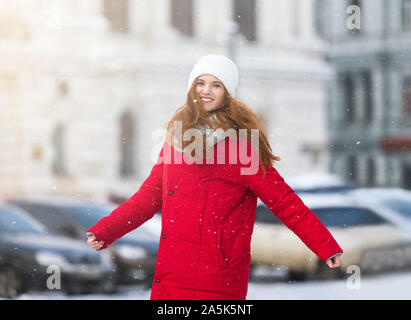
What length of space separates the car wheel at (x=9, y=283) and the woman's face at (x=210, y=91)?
7.16 feet

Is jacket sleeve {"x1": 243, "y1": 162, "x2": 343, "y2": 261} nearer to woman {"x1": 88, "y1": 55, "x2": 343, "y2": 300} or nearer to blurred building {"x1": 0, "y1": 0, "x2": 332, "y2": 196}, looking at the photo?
woman {"x1": 88, "y1": 55, "x2": 343, "y2": 300}

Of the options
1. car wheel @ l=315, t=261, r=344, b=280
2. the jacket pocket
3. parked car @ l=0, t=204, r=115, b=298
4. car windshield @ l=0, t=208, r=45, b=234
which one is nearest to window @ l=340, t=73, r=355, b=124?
car wheel @ l=315, t=261, r=344, b=280

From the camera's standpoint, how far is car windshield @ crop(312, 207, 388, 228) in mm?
4160

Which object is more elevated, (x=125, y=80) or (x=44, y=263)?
(x=125, y=80)

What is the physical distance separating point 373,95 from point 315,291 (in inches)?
55.7

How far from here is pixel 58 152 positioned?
5074mm

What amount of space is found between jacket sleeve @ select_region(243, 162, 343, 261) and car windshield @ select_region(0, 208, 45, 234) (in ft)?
7.68

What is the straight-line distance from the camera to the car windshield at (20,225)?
14.0 feet

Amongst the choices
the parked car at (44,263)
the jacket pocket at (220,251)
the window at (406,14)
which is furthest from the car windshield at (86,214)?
the window at (406,14)

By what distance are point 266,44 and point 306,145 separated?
0.82 m

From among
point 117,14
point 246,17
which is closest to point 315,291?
point 246,17

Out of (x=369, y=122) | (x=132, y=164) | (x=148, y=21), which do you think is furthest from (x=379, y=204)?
(x=148, y=21)

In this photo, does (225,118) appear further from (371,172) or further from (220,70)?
(371,172)

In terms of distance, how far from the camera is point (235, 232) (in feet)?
7.60
